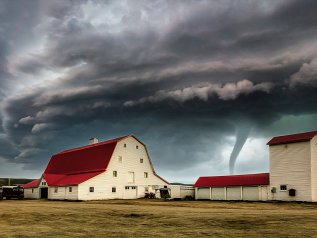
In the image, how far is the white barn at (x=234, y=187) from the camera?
55312 millimetres

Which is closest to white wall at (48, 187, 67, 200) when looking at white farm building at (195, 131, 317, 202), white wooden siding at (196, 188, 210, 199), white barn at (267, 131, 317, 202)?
white wooden siding at (196, 188, 210, 199)

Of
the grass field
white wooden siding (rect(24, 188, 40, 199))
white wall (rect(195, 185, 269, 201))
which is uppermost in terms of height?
the grass field

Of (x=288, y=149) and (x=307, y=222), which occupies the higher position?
(x=288, y=149)

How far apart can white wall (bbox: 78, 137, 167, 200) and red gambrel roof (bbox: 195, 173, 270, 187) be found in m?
7.80

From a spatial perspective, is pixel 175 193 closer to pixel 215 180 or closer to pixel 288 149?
pixel 215 180

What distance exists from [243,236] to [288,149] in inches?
1407

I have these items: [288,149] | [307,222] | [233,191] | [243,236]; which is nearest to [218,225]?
[243,236]

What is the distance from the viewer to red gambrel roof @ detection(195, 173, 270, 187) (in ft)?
185

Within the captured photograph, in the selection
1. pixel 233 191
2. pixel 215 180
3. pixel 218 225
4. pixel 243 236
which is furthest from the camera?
pixel 215 180

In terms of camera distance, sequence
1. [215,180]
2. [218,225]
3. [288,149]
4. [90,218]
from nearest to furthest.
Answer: [218,225], [90,218], [288,149], [215,180]

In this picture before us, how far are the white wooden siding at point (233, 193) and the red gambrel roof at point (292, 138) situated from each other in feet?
27.3

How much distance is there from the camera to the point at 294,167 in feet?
168

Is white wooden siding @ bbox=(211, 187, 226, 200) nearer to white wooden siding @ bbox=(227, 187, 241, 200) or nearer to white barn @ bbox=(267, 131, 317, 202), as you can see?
white wooden siding @ bbox=(227, 187, 241, 200)

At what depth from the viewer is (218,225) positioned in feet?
73.5
